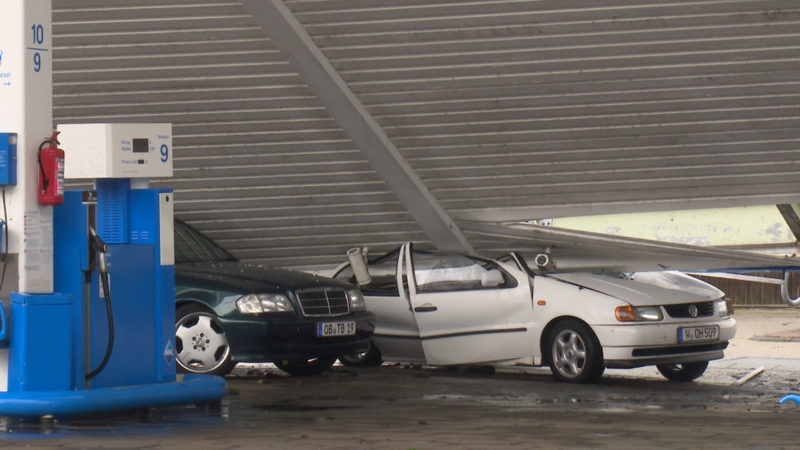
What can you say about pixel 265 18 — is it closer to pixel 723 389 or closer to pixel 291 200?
pixel 291 200

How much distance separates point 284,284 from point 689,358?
3615 millimetres

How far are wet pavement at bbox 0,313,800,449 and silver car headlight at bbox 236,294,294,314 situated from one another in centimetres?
62

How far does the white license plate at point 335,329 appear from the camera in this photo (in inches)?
464

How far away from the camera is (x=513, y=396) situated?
1075 centimetres

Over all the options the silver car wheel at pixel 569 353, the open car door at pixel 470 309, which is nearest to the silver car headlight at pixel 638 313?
the silver car wheel at pixel 569 353

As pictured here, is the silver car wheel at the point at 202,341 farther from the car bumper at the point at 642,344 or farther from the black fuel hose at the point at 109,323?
the car bumper at the point at 642,344

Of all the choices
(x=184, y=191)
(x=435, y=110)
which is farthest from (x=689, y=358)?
(x=184, y=191)

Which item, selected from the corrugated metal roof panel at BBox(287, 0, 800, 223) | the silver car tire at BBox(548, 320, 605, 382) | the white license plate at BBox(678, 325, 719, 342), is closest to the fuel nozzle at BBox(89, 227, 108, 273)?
the corrugated metal roof panel at BBox(287, 0, 800, 223)

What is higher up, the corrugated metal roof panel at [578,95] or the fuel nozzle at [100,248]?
the corrugated metal roof panel at [578,95]

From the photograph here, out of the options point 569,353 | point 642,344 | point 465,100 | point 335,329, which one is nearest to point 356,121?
point 465,100

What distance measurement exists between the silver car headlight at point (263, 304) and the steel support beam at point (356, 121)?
1837 mm

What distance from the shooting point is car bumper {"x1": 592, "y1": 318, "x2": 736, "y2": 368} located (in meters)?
11.6

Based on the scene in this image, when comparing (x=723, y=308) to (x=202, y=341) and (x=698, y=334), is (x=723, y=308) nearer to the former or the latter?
(x=698, y=334)

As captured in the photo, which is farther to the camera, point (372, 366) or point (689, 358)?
point (372, 366)
